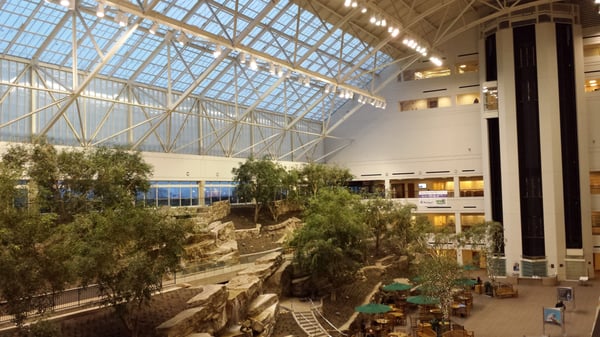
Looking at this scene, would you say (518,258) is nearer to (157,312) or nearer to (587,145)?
(587,145)

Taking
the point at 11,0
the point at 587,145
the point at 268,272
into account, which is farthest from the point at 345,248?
the point at 587,145

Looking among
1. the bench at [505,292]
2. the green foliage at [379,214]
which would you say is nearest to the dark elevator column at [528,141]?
the bench at [505,292]

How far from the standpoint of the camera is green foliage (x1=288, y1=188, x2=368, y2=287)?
85.0ft

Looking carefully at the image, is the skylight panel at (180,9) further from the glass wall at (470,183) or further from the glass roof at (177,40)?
the glass wall at (470,183)

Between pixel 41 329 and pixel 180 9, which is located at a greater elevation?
pixel 180 9

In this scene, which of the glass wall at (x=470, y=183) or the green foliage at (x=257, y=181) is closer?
the green foliage at (x=257, y=181)

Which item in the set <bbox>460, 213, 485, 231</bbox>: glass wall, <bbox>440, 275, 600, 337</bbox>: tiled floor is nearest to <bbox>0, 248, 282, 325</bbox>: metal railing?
<bbox>440, 275, 600, 337</bbox>: tiled floor

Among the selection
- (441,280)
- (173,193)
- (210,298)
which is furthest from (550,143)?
(210,298)

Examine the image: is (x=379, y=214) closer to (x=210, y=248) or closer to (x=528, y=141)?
(x=528, y=141)

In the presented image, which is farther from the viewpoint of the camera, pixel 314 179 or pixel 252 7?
pixel 314 179

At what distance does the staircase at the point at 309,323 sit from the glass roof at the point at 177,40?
1401cm

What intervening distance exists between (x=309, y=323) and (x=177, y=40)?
1546 centimetres

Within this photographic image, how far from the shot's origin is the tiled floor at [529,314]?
2303cm

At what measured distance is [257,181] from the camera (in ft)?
124
